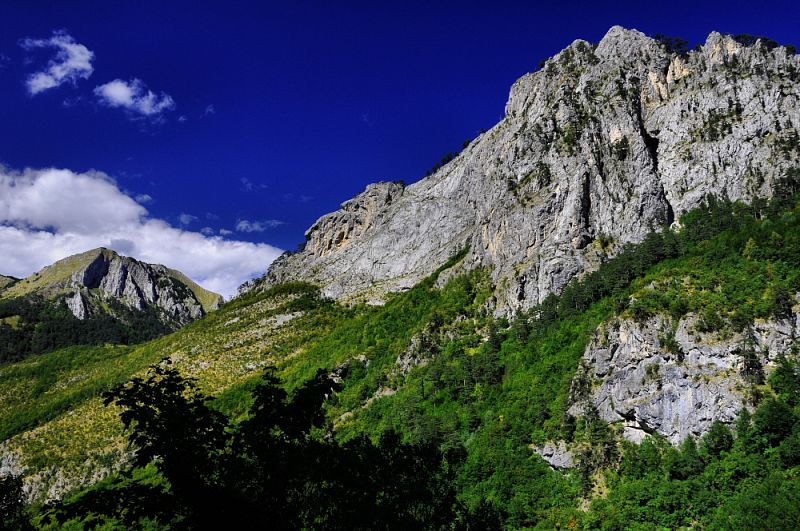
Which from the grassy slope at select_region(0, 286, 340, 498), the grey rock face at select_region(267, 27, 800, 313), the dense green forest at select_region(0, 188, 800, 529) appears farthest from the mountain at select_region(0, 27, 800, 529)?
the grassy slope at select_region(0, 286, 340, 498)

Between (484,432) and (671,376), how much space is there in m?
22.3

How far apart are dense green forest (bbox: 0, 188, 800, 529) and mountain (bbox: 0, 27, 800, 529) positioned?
155mm

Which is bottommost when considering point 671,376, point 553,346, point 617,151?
point 671,376

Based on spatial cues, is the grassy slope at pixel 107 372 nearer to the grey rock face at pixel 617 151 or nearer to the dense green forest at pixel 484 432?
the dense green forest at pixel 484 432

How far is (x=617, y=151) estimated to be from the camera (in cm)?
9400

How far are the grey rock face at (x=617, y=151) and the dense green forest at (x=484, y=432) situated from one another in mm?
6137

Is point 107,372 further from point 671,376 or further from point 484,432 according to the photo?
point 671,376

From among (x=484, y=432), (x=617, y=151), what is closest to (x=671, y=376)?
(x=484, y=432)

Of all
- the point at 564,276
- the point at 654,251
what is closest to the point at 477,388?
the point at 564,276

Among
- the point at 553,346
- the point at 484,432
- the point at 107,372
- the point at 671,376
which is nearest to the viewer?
the point at 671,376

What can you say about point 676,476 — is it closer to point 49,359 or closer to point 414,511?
point 414,511

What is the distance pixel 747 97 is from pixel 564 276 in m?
53.5

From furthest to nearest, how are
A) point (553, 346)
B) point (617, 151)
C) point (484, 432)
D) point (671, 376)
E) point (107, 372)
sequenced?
point (107, 372)
point (617, 151)
point (553, 346)
point (484, 432)
point (671, 376)

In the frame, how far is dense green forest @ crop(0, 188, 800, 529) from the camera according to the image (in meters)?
9.34
